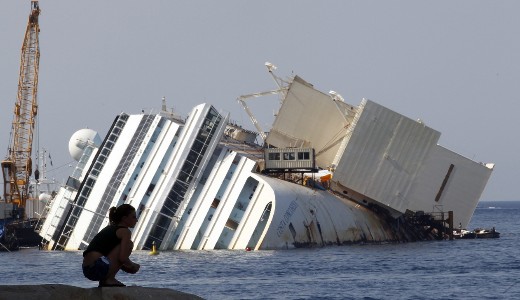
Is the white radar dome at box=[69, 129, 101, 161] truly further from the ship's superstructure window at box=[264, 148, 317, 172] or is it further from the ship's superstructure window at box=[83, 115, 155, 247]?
the ship's superstructure window at box=[83, 115, 155, 247]

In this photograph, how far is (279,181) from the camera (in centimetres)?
8769

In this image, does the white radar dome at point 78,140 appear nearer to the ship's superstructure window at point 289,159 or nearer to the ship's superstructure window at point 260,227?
the ship's superstructure window at point 289,159

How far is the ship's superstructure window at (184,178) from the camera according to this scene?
8125 centimetres

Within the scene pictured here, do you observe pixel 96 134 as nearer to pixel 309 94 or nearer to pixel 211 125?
pixel 309 94

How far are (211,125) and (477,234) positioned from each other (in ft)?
120

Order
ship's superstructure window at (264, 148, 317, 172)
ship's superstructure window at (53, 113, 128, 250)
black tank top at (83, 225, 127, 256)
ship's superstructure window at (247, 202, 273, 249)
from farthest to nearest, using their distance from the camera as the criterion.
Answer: ship's superstructure window at (264, 148, 317, 172) < ship's superstructure window at (53, 113, 128, 250) < ship's superstructure window at (247, 202, 273, 249) < black tank top at (83, 225, 127, 256)

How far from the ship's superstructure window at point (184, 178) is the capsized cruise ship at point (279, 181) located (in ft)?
0.21

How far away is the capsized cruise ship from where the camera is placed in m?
80.9

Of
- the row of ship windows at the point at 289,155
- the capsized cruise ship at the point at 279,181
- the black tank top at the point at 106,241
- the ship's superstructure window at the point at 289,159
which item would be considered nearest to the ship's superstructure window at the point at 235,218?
the capsized cruise ship at the point at 279,181

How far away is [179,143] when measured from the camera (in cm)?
8281

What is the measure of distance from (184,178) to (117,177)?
468 cm

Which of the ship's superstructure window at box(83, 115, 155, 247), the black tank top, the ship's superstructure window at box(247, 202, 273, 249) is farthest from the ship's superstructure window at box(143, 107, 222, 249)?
the black tank top

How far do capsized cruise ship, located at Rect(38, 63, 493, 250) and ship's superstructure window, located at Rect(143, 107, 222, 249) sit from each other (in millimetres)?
64

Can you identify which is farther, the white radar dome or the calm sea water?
the white radar dome
